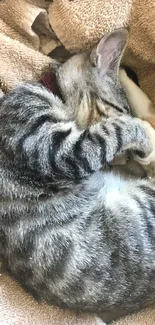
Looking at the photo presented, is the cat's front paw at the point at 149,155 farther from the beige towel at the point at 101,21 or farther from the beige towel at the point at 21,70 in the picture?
the beige towel at the point at 21,70

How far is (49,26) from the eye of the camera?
2.03m

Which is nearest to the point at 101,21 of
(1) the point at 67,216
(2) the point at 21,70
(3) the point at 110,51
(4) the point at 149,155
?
(3) the point at 110,51

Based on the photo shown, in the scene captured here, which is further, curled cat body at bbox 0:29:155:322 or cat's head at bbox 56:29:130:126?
cat's head at bbox 56:29:130:126

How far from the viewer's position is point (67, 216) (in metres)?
1.78

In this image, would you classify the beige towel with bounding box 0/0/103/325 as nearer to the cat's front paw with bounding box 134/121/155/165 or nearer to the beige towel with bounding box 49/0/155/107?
the beige towel with bounding box 49/0/155/107

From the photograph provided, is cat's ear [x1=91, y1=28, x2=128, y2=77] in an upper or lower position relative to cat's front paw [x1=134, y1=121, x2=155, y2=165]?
upper

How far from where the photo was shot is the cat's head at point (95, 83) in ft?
6.31

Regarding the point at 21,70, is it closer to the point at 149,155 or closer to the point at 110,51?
the point at 110,51

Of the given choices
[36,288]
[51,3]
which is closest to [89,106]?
[51,3]

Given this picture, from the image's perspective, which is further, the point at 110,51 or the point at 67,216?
the point at 110,51

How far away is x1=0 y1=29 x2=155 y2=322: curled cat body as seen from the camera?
1735 millimetres

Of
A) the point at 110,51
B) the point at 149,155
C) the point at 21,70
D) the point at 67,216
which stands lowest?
the point at 67,216

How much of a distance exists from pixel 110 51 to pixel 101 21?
4.2 inches

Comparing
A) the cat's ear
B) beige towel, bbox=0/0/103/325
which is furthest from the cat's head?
beige towel, bbox=0/0/103/325
